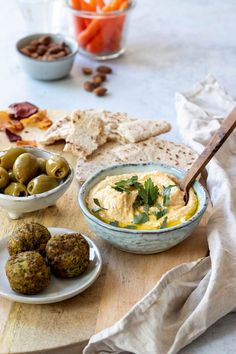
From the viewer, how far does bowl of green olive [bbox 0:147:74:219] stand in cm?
238

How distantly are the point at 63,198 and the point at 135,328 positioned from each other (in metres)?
0.77

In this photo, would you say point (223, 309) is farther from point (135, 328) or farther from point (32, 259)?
point (32, 259)

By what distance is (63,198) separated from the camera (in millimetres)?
2629

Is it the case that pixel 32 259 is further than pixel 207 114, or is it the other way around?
pixel 207 114

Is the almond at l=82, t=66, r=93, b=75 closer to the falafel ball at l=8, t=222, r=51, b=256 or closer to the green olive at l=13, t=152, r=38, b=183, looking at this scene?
the green olive at l=13, t=152, r=38, b=183

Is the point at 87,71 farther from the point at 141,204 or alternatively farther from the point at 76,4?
the point at 141,204

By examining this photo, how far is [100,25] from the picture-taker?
399 centimetres

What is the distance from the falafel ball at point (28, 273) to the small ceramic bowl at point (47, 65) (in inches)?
74.8

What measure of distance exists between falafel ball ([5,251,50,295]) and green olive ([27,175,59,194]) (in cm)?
39

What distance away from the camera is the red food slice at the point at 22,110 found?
10.3ft

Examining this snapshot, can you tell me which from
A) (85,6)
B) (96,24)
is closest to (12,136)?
(96,24)

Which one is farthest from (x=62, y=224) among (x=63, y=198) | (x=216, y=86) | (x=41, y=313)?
(x=216, y=86)

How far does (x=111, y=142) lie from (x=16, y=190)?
0.69 m

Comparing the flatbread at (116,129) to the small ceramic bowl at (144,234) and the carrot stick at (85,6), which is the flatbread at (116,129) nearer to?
the small ceramic bowl at (144,234)
